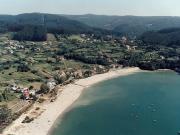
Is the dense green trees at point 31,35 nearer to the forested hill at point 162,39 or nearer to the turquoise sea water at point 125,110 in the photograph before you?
the forested hill at point 162,39

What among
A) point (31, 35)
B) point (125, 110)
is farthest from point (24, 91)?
point (31, 35)

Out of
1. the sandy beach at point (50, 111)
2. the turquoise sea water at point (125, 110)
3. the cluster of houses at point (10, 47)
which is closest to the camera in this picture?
the sandy beach at point (50, 111)

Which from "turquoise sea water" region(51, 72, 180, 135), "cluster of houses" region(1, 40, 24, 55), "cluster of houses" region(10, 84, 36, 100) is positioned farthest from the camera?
"cluster of houses" region(1, 40, 24, 55)

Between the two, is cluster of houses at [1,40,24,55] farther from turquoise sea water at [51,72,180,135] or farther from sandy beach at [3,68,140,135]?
turquoise sea water at [51,72,180,135]

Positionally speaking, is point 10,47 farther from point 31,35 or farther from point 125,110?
point 125,110

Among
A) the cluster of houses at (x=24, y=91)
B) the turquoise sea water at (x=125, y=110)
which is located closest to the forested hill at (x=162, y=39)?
the turquoise sea water at (x=125, y=110)

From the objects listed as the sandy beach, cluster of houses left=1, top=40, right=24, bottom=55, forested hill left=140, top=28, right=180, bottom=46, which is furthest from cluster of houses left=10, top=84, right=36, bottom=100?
forested hill left=140, top=28, right=180, bottom=46
